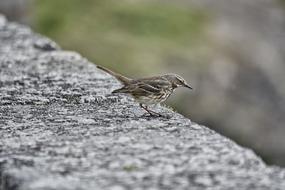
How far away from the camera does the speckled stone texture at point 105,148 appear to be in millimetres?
4078

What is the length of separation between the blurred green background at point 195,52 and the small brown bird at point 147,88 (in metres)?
6.38

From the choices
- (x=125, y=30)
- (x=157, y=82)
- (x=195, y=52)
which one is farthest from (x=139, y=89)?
(x=125, y=30)

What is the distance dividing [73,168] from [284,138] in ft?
39.4

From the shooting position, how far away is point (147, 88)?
20.6ft

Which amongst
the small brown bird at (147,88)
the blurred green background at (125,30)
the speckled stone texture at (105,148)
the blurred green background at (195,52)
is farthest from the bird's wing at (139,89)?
the blurred green background at (125,30)

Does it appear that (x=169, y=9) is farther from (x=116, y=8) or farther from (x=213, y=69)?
(x=213, y=69)

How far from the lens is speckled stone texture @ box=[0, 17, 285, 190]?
13.4 feet

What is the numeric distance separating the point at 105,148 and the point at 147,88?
1.71 m

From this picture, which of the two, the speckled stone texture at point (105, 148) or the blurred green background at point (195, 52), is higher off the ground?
the blurred green background at point (195, 52)

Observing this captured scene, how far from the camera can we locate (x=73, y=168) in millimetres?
4258

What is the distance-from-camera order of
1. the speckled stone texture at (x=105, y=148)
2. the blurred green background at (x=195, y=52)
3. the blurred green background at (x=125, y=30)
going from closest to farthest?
the speckled stone texture at (x=105, y=148) < the blurred green background at (x=195, y=52) < the blurred green background at (x=125, y=30)

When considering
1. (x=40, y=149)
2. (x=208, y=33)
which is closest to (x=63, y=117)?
(x=40, y=149)

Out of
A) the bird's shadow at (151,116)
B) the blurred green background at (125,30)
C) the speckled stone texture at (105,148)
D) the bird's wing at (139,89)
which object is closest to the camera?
the speckled stone texture at (105,148)

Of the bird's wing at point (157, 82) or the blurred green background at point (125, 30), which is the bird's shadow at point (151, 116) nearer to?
the bird's wing at point (157, 82)
